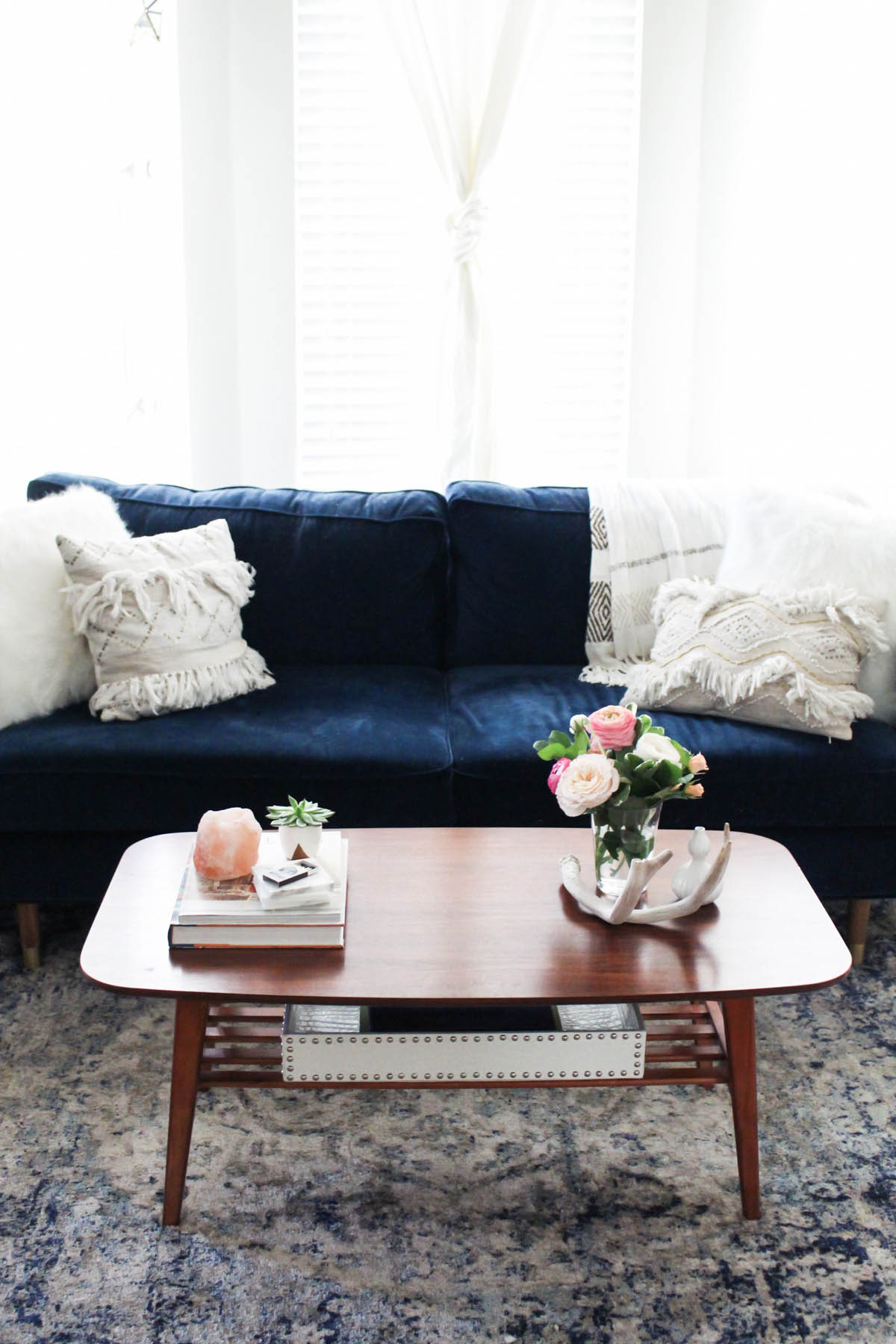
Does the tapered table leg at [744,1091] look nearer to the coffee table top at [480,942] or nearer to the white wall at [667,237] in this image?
the coffee table top at [480,942]

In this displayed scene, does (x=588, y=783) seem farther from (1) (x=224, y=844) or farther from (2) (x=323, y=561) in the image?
(2) (x=323, y=561)

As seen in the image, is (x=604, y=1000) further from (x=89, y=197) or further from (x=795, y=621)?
(x=89, y=197)

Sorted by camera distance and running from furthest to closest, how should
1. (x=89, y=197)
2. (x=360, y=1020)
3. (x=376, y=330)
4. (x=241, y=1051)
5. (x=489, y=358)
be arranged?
1. (x=376, y=330)
2. (x=489, y=358)
3. (x=89, y=197)
4. (x=241, y=1051)
5. (x=360, y=1020)

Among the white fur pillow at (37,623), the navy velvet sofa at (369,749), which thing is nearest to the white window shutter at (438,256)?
the navy velvet sofa at (369,749)

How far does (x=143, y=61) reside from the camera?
3266 mm

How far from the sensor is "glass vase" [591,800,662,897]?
1.57 meters

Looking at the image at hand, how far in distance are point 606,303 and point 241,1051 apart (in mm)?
2777

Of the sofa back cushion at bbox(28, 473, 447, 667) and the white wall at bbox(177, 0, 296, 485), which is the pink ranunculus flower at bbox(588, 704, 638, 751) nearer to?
the sofa back cushion at bbox(28, 473, 447, 667)

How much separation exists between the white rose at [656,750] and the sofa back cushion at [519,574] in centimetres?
118

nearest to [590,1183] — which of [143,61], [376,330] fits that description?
[376,330]

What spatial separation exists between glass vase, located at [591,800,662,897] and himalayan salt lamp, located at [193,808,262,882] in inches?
19.0

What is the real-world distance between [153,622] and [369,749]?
52 centimetres

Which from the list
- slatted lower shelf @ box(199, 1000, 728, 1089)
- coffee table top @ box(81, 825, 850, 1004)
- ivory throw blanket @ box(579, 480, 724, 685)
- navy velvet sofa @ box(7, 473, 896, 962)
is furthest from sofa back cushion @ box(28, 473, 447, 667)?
slatted lower shelf @ box(199, 1000, 728, 1089)

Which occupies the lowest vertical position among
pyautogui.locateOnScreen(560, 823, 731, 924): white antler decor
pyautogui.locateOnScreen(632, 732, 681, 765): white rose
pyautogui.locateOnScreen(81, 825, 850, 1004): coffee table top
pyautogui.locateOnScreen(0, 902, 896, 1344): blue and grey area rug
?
pyautogui.locateOnScreen(0, 902, 896, 1344): blue and grey area rug
